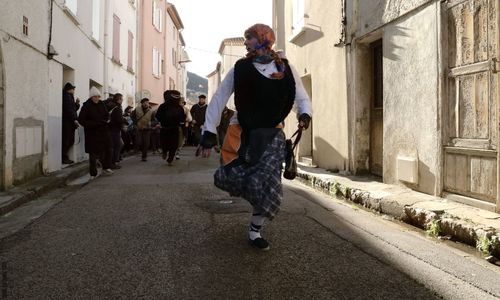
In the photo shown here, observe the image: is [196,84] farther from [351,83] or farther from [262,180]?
[262,180]

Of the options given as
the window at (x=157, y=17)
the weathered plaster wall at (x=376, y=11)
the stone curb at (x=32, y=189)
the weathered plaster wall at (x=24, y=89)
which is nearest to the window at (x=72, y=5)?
the weathered plaster wall at (x=24, y=89)

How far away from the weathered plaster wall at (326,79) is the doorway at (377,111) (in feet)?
1.64

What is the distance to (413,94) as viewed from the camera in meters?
5.94

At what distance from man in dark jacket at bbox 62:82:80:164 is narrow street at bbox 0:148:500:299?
4334 mm

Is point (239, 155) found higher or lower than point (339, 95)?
lower

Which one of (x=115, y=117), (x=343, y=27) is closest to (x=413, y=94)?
(x=343, y=27)

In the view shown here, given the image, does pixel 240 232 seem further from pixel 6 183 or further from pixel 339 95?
pixel 339 95

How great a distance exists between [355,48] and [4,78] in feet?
18.3

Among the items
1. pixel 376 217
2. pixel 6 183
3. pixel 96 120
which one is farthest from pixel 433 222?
pixel 96 120

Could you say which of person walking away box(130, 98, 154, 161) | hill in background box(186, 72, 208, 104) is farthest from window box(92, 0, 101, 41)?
hill in background box(186, 72, 208, 104)

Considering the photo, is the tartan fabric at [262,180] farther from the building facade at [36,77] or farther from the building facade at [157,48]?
the building facade at [157,48]

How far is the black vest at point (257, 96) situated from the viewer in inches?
140

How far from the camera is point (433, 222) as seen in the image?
436 centimetres

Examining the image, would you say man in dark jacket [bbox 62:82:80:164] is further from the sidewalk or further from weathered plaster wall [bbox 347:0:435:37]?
weathered plaster wall [bbox 347:0:435:37]
